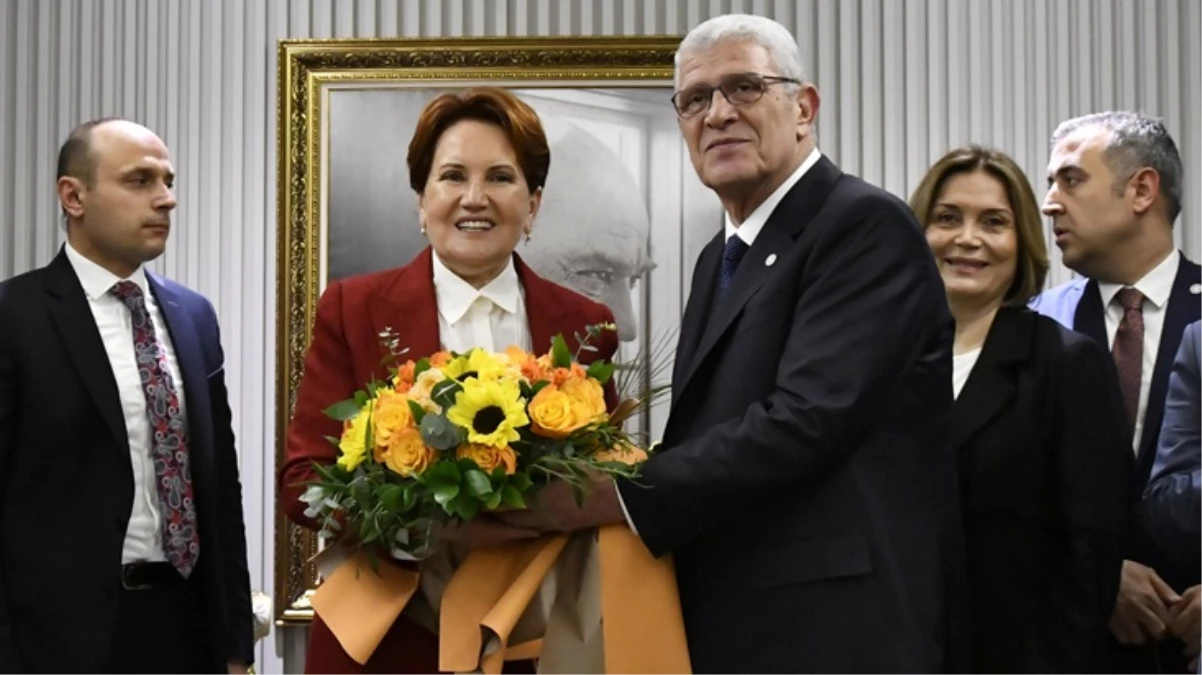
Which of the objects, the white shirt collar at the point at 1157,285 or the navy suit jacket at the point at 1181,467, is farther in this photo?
the white shirt collar at the point at 1157,285

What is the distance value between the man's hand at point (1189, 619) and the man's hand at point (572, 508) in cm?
131

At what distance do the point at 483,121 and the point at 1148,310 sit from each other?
155cm

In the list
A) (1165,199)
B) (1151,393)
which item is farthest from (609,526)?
(1165,199)

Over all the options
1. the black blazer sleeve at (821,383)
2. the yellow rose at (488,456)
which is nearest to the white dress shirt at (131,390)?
the yellow rose at (488,456)

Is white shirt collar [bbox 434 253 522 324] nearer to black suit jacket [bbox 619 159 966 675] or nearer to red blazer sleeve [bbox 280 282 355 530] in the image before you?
red blazer sleeve [bbox 280 282 355 530]

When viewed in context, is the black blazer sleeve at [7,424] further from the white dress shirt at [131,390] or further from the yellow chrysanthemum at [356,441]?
the yellow chrysanthemum at [356,441]

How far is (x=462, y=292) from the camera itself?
2762mm

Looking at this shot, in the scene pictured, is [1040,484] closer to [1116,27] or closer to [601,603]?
[601,603]

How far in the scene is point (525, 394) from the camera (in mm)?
2252

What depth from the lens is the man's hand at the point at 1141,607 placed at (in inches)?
115

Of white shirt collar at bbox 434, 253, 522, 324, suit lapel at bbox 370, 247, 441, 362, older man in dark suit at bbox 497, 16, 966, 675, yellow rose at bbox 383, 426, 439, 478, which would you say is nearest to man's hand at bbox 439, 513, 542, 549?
older man in dark suit at bbox 497, 16, 966, 675

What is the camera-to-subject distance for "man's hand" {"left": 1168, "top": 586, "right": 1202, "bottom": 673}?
2861 millimetres

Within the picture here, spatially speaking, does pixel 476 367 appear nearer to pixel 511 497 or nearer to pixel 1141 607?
pixel 511 497

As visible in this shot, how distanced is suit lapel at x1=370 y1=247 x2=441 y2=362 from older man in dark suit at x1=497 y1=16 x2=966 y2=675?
1.69 ft
